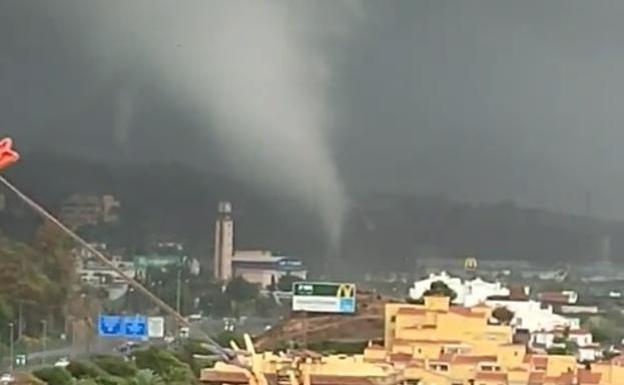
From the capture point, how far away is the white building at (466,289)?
11.0 m

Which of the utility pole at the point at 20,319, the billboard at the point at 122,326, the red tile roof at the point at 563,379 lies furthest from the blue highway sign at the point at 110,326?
the red tile roof at the point at 563,379

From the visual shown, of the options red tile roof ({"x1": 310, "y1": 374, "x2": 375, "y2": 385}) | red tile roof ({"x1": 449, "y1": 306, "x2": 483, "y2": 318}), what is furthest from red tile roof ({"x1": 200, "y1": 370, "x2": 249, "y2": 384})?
red tile roof ({"x1": 449, "y1": 306, "x2": 483, "y2": 318})

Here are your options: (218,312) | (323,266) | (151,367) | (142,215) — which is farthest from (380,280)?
(151,367)

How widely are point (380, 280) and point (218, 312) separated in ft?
5.39

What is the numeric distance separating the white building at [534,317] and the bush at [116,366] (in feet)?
10.5

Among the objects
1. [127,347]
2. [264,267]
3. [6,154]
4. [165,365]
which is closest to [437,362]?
[165,365]

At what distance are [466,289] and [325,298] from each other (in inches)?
49.8

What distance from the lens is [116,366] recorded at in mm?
7945

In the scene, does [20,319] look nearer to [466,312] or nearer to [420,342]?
[420,342]

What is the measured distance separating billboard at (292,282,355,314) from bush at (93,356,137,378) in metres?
2.68

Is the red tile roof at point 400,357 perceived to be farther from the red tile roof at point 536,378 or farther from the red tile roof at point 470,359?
the red tile roof at point 536,378

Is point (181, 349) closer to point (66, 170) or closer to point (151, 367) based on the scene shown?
point (151, 367)

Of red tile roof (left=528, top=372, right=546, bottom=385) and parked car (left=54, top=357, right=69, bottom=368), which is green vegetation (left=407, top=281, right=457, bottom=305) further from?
red tile roof (left=528, top=372, right=546, bottom=385)

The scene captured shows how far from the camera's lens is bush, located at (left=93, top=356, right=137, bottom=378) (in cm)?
785
